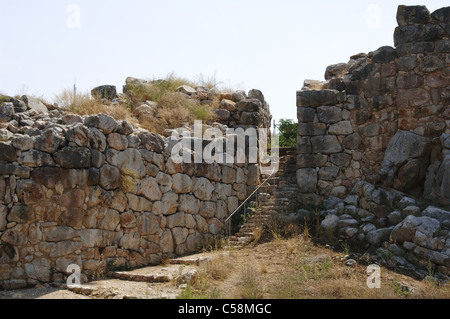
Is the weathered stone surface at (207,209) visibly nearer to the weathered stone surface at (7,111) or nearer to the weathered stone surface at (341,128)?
the weathered stone surface at (341,128)

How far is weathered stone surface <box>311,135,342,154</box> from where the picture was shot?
11039 mm

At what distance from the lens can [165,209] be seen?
8969mm

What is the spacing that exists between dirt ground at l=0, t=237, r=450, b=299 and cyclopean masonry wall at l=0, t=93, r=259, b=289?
1.88 ft

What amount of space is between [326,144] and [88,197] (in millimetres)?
5899

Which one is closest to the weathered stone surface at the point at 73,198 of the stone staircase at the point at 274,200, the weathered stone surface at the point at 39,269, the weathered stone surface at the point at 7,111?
the weathered stone surface at the point at 39,269

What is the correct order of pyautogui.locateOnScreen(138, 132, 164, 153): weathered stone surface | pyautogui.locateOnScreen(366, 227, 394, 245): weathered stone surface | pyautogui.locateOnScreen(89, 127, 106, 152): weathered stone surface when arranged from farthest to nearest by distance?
pyautogui.locateOnScreen(366, 227, 394, 245): weathered stone surface
pyautogui.locateOnScreen(138, 132, 164, 153): weathered stone surface
pyautogui.locateOnScreen(89, 127, 106, 152): weathered stone surface

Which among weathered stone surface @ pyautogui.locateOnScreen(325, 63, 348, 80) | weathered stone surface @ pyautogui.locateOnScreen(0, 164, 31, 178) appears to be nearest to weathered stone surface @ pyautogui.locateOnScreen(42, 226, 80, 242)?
weathered stone surface @ pyautogui.locateOnScreen(0, 164, 31, 178)

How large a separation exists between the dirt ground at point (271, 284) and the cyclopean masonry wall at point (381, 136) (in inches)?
49.5

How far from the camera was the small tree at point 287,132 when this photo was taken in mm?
18266

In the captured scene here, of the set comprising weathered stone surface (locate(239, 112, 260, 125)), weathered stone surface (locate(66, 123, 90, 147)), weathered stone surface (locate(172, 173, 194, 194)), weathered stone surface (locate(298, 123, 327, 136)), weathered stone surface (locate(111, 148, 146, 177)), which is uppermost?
weathered stone surface (locate(239, 112, 260, 125))

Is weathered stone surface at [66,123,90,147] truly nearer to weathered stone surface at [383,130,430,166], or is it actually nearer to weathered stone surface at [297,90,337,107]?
weathered stone surface at [297,90,337,107]

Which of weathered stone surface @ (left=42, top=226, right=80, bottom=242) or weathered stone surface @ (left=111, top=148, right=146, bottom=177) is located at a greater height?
weathered stone surface @ (left=111, top=148, right=146, bottom=177)

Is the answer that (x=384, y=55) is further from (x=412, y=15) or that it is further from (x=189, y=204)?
(x=189, y=204)
